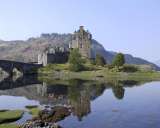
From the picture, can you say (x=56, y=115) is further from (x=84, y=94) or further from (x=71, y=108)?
(x=84, y=94)

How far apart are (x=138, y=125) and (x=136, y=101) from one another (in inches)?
1553

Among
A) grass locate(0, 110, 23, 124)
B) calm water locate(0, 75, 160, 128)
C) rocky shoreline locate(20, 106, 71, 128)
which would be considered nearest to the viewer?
rocky shoreline locate(20, 106, 71, 128)

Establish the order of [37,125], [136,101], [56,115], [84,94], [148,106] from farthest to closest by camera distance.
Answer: [84,94] → [136,101] → [148,106] → [56,115] → [37,125]

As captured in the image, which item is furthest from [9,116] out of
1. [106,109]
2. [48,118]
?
[106,109]

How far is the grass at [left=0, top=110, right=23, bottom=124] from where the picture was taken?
69356 millimetres

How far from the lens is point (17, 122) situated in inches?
2689

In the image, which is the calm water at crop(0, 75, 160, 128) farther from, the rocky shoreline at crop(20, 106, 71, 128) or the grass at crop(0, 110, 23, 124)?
the grass at crop(0, 110, 23, 124)

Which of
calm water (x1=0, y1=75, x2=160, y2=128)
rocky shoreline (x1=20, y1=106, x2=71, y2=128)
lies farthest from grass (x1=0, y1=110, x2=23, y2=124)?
rocky shoreline (x1=20, y1=106, x2=71, y2=128)

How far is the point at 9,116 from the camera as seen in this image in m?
73.2

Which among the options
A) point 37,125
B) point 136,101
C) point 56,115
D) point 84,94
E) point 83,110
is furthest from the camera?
point 84,94

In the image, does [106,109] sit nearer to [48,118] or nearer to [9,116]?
[48,118]

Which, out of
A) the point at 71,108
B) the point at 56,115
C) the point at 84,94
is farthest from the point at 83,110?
the point at 84,94

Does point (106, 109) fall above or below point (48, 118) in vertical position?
above

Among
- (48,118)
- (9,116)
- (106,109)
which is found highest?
(106,109)
